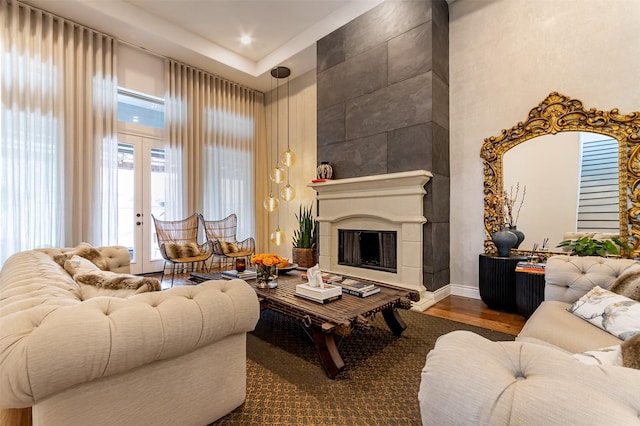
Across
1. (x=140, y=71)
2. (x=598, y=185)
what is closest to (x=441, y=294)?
(x=598, y=185)

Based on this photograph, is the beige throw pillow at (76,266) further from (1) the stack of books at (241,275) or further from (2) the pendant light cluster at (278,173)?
(2) the pendant light cluster at (278,173)

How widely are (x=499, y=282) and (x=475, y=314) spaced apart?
41cm

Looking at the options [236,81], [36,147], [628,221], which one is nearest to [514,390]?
[628,221]

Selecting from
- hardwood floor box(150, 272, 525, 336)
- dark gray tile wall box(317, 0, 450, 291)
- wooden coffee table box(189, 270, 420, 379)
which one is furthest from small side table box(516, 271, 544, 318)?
wooden coffee table box(189, 270, 420, 379)

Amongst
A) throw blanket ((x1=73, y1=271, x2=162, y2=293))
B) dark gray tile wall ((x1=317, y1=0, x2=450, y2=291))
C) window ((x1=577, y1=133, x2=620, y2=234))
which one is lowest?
throw blanket ((x1=73, y1=271, x2=162, y2=293))

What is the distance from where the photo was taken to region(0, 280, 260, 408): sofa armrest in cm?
79

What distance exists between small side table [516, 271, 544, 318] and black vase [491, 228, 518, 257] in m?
0.45

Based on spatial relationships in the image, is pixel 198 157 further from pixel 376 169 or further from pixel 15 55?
pixel 376 169

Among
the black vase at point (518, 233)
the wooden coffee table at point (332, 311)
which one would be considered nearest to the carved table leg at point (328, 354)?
the wooden coffee table at point (332, 311)

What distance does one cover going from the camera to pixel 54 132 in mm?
3689

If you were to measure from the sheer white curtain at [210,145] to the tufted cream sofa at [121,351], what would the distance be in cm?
358

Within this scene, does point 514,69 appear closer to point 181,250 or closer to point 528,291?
point 528,291

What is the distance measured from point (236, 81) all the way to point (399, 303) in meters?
5.13

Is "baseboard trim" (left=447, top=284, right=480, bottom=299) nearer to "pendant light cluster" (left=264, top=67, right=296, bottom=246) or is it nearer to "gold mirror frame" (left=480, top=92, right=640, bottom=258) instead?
"gold mirror frame" (left=480, top=92, right=640, bottom=258)
